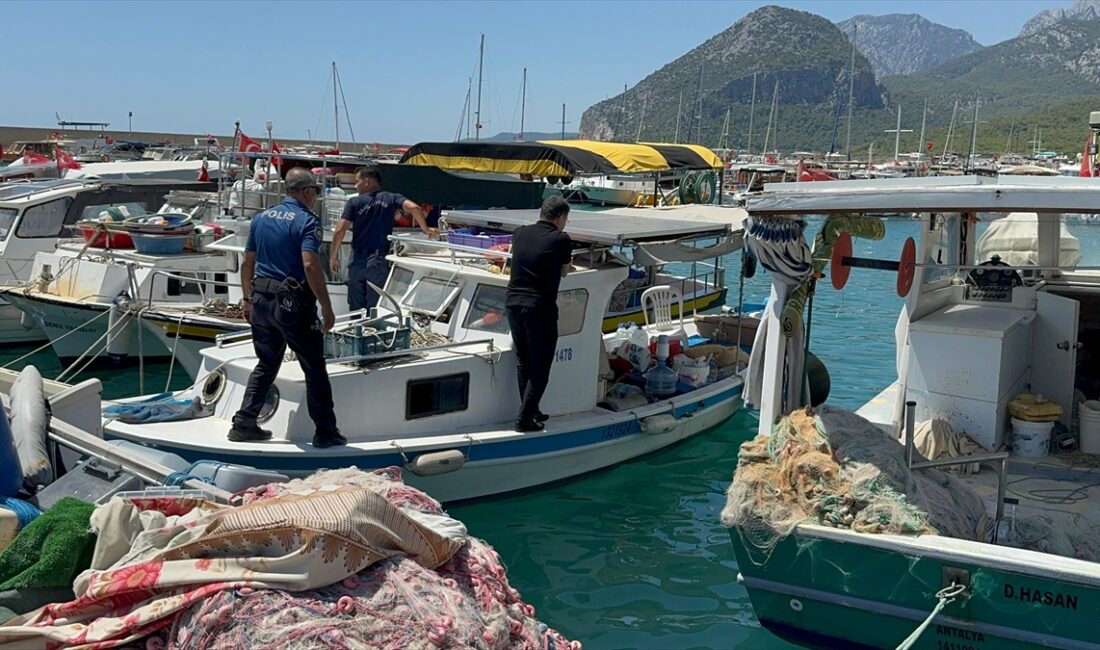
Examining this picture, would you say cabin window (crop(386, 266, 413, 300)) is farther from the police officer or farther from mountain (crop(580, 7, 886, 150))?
mountain (crop(580, 7, 886, 150))

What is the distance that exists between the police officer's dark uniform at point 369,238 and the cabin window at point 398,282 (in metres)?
0.39

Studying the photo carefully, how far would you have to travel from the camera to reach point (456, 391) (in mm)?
8938

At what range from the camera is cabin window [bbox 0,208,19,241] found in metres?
18.4

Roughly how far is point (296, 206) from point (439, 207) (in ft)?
34.0

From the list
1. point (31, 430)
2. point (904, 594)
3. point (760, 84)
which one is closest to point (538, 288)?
point (904, 594)

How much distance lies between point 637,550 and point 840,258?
3224mm

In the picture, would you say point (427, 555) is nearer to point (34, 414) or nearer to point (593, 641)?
point (34, 414)

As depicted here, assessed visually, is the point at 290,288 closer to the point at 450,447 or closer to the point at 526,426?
the point at 450,447

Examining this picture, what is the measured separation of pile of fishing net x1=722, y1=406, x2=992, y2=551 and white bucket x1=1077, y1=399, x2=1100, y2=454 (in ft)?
5.22

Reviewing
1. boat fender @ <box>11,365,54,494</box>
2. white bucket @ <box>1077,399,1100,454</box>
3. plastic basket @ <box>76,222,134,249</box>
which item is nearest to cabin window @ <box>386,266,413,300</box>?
boat fender @ <box>11,365,54,494</box>

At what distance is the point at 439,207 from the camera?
1789 cm

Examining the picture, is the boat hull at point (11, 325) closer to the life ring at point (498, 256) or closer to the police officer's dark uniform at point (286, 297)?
the life ring at point (498, 256)

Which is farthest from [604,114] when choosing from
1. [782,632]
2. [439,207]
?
[782,632]

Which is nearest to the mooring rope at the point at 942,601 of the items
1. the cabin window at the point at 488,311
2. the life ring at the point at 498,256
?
the cabin window at the point at 488,311
